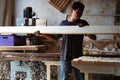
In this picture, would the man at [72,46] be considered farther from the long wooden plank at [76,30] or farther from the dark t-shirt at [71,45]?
the long wooden plank at [76,30]

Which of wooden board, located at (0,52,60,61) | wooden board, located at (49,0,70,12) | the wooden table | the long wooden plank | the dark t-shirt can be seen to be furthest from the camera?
wooden board, located at (49,0,70,12)

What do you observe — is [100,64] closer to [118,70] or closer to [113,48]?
[118,70]

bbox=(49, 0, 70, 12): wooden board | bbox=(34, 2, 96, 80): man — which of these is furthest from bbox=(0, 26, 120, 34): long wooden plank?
bbox=(49, 0, 70, 12): wooden board

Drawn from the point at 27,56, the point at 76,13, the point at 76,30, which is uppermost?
the point at 76,13

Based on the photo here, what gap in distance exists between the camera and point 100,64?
8.60 ft

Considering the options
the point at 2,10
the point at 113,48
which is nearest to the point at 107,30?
the point at 113,48

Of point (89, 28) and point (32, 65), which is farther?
point (32, 65)

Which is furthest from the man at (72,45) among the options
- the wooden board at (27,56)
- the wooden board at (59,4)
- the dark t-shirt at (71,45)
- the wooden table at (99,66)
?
the wooden board at (59,4)

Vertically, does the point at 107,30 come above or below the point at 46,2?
below

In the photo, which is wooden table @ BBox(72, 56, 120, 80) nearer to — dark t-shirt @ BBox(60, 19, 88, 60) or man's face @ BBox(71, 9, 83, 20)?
dark t-shirt @ BBox(60, 19, 88, 60)

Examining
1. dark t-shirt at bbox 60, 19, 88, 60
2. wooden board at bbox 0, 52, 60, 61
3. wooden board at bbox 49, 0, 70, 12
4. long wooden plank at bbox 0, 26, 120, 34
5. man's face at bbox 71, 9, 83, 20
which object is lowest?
wooden board at bbox 0, 52, 60, 61

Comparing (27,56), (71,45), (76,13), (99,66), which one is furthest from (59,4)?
(99,66)

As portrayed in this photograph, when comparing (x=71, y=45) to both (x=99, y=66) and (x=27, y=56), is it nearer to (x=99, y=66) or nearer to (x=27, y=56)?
(x=99, y=66)

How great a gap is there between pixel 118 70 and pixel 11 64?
2.23m
